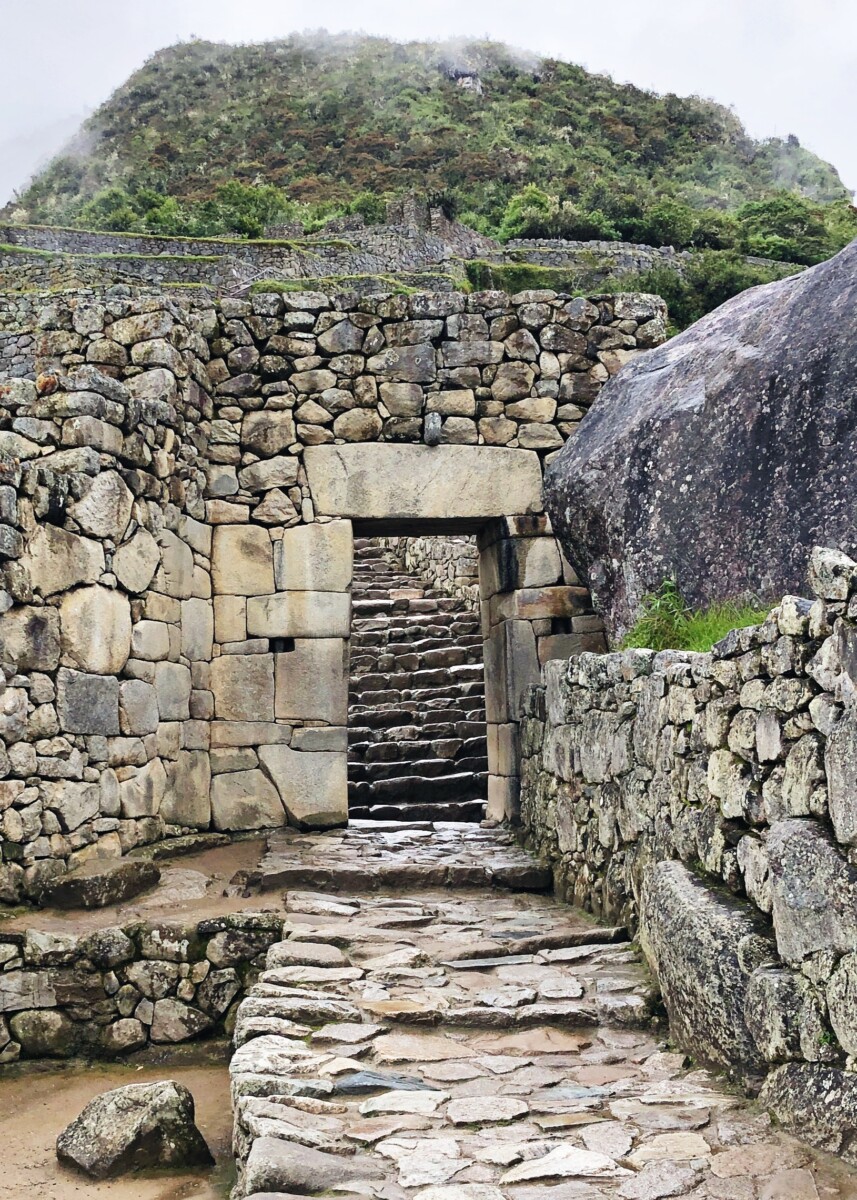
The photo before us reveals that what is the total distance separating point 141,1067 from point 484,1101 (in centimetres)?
249

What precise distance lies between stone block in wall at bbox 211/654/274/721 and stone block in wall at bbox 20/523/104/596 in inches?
74.0

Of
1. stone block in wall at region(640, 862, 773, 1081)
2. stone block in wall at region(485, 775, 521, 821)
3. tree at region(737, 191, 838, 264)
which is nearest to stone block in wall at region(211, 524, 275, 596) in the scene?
stone block in wall at region(485, 775, 521, 821)

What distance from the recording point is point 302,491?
324 inches

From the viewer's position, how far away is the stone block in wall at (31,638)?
19.4 ft

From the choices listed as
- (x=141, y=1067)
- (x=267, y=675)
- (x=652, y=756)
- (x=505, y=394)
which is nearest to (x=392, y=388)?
(x=505, y=394)

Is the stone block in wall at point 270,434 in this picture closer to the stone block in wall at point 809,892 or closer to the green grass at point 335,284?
the stone block in wall at point 809,892

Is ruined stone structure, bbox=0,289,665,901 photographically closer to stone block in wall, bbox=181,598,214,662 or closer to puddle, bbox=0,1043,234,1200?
stone block in wall, bbox=181,598,214,662

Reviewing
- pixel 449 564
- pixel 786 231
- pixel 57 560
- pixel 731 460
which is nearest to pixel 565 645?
pixel 731 460

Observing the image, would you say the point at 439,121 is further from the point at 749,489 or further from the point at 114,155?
the point at 749,489

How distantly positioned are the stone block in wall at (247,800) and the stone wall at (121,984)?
243 centimetres

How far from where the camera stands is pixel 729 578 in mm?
5684

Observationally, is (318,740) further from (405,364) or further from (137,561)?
(405,364)

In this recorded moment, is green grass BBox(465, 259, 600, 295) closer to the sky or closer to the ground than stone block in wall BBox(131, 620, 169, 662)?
closer to the sky

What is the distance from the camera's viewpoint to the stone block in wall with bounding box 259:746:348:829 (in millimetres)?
7980
